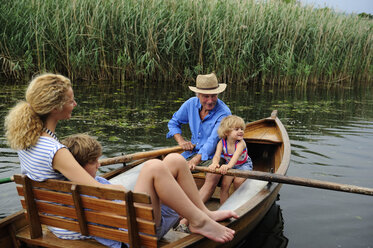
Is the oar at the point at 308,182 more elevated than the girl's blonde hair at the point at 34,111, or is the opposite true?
the girl's blonde hair at the point at 34,111

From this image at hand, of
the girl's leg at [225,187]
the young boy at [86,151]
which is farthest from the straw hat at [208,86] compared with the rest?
the young boy at [86,151]

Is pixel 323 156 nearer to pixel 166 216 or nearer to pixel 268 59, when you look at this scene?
pixel 166 216

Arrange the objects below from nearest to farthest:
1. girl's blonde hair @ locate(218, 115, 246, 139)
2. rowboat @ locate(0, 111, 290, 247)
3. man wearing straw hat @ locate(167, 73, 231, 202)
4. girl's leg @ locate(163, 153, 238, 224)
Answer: rowboat @ locate(0, 111, 290, 247) < girl's leg @ locate(163, 153, 238, 224) < girl's blonde hair @ locate(218, 115, 246, 139) < man wearing straw hat @ locate(167, 73, 231, 202)

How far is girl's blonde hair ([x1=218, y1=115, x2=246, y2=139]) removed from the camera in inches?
149

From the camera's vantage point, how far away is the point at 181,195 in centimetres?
246

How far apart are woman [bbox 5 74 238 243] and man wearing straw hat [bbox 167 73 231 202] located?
1.23 m

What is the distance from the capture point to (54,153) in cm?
216

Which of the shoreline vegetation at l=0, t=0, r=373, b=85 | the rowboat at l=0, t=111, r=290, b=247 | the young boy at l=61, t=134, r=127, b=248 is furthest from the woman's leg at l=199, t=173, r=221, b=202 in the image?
Result: the shoreline vegetation at l=0, t=0, r=373, b=85

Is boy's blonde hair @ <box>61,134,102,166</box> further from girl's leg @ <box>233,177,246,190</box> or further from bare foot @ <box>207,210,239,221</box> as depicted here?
girl's leg @ <box>233,177,246,190</box>

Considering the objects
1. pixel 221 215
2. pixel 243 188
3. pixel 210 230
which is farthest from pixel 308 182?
pixel 210 230

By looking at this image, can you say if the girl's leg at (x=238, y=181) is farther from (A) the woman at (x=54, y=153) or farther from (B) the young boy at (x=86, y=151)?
(B) the young boy at (x=86, y=151)

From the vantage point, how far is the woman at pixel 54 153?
7.16ft

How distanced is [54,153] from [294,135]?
5.44 metres

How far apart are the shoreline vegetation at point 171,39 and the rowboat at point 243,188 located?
15.6 feet
